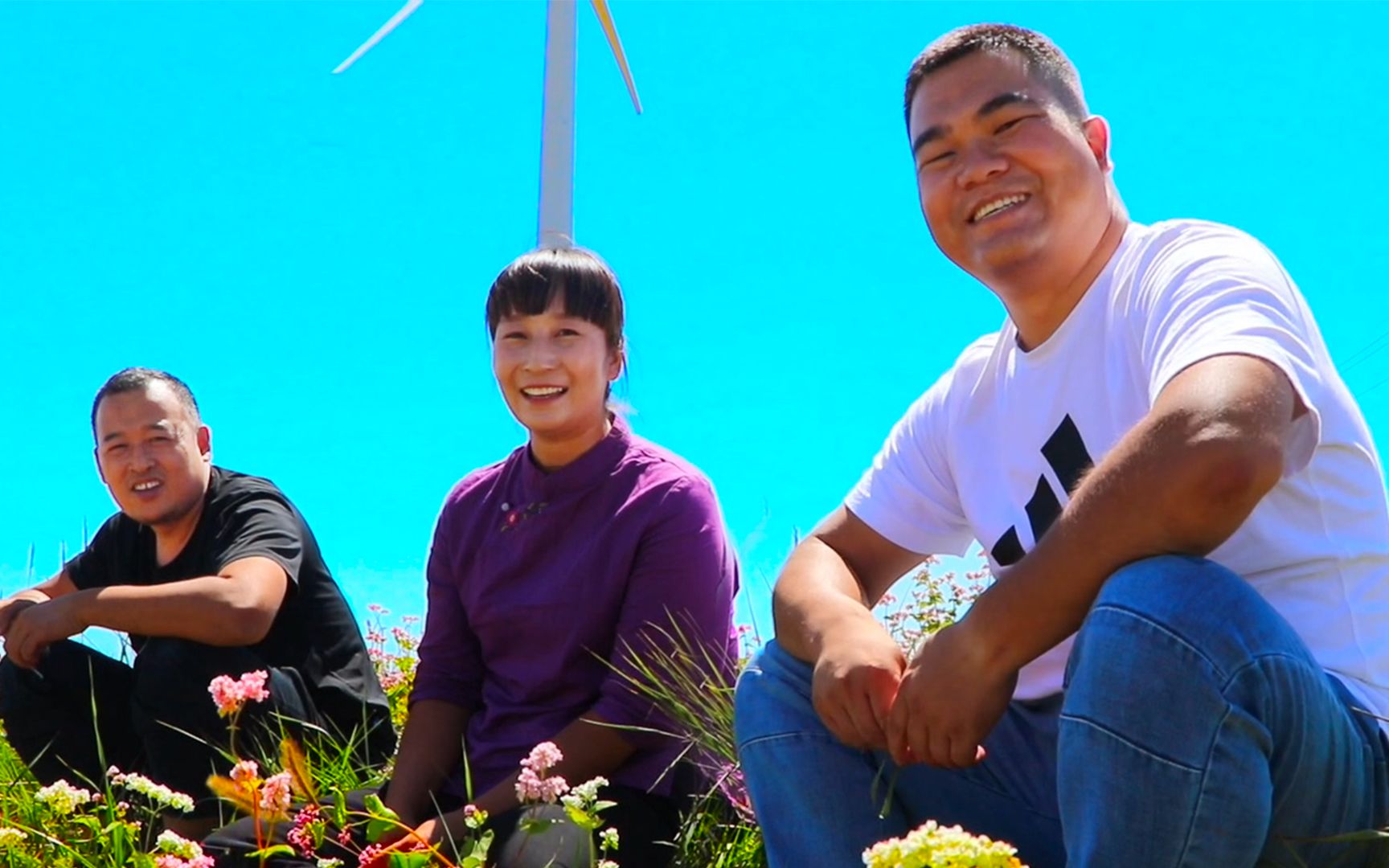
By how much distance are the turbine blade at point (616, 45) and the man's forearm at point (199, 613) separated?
27.2 ft

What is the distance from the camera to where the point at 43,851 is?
4.62 meters

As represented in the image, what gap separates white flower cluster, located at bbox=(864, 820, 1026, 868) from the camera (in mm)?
Answer: 1896

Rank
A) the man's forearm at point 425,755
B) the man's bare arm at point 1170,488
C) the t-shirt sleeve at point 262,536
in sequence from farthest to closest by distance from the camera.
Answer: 1. the t-shirt sleeve at point 262,536
2. the man's forearm at point 425,755
3. the man's bare arm at point 1170,488

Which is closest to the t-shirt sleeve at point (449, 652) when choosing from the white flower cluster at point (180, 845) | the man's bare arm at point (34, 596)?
the white flower cluster at point (180, 845)

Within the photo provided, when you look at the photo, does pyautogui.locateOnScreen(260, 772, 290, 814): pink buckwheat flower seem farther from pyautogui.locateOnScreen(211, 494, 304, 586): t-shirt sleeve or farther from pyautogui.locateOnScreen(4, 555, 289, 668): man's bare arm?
pyautogui.locateOnScreen(211, 494, 304, 586): t-shirt sleeve

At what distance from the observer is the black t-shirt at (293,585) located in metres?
4.73

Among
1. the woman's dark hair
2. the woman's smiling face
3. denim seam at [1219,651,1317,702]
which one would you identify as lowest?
denim seam at [1219,651,1317,702]

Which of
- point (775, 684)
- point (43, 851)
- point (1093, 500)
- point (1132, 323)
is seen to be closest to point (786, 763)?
point (775, 684)

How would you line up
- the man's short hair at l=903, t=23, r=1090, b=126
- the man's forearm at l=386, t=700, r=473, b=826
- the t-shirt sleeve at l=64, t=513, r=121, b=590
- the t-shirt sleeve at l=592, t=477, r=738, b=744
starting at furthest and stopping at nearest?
the t-shirt sleeve at l=64, t=513, r=121, b=590 < the man's forearm at l=386, t=700, r=473, b=826 < the t-shirt sleeve at l=592, t=477, r=738, b=744 < the man's short hair at l=903, t=23, r=1090, b=126

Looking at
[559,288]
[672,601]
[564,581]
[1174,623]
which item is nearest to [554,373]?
[559,288]

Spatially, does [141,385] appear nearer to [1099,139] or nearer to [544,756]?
[544,756]

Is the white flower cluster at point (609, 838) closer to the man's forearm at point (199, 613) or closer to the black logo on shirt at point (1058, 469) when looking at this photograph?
the black logo on shirt at point (1058, 469)

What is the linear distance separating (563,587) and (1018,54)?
5.75 feet

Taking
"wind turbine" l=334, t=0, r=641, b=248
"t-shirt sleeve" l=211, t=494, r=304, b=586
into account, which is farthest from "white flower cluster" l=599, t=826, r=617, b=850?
"wind turbine" l=334, t=0, r=641, b=248
